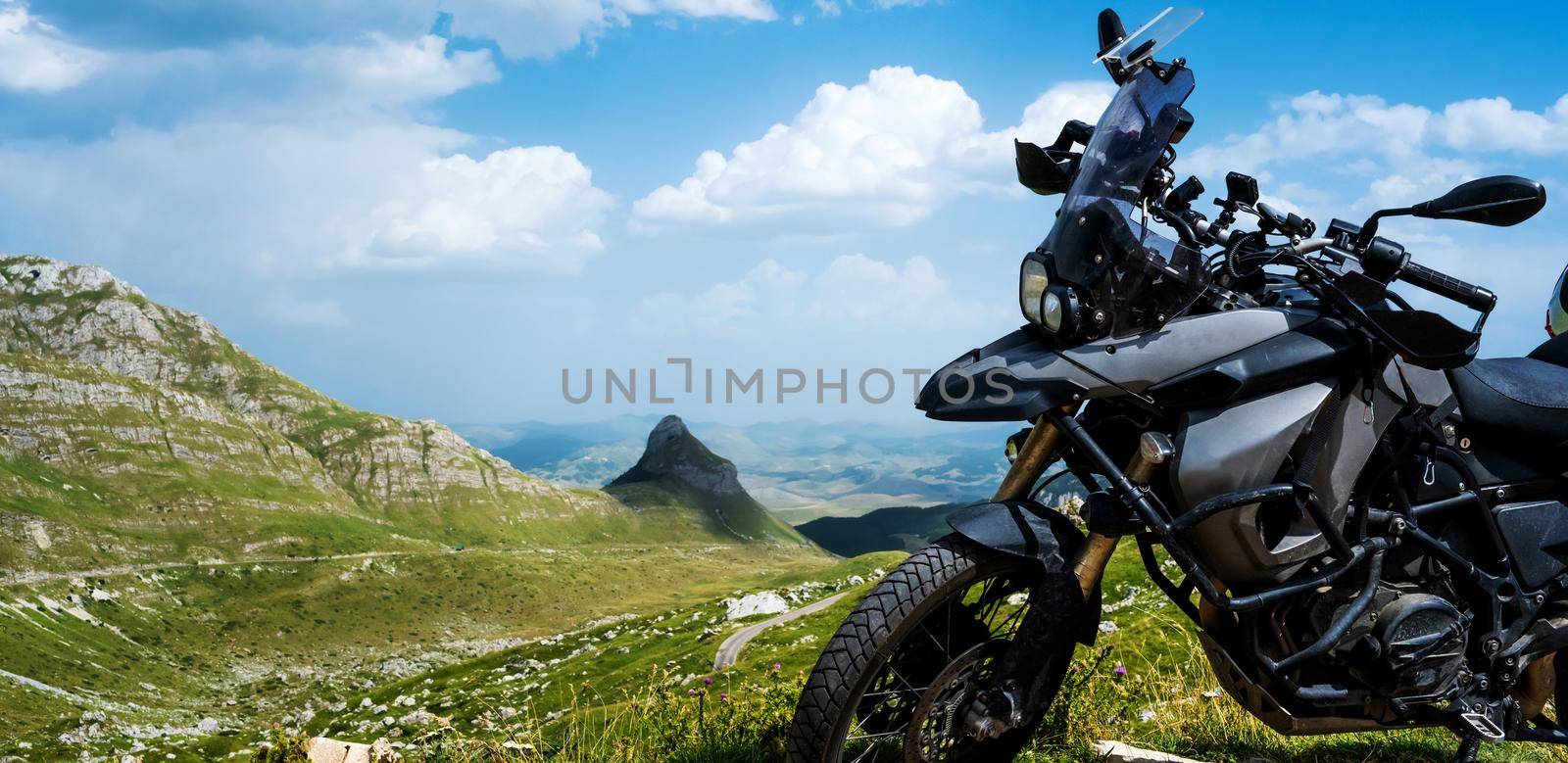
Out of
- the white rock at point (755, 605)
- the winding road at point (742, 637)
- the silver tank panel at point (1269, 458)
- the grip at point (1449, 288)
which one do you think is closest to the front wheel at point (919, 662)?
the silver tank panel at point (1269, 458)

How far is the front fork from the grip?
189cm

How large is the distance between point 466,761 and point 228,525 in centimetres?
18859

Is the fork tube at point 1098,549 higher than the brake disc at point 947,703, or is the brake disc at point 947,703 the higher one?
the fork tube at point 1098,549

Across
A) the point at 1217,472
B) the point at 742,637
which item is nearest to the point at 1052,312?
the point at 1217,472

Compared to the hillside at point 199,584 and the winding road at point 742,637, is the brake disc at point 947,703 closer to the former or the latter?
the winding road at point 742,637

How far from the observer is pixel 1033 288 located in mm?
5109

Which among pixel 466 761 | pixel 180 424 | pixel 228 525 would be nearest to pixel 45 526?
pixel 228 525

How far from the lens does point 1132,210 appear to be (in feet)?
16.6

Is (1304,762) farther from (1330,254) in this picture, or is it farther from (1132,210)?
(1132,210)

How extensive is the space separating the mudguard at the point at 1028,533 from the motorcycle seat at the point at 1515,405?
7.60ft

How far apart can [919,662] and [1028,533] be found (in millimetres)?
897

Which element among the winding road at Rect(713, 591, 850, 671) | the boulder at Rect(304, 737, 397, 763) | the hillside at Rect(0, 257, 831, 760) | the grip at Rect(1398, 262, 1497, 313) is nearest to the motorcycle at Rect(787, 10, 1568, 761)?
the grip at Rect(1398, 262, 1497, 313)

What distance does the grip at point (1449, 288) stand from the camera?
507 centimetres

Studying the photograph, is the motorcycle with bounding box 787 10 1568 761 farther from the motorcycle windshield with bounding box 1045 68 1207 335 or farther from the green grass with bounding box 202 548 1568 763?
the green grass with bounding box 202 548 1568 763
